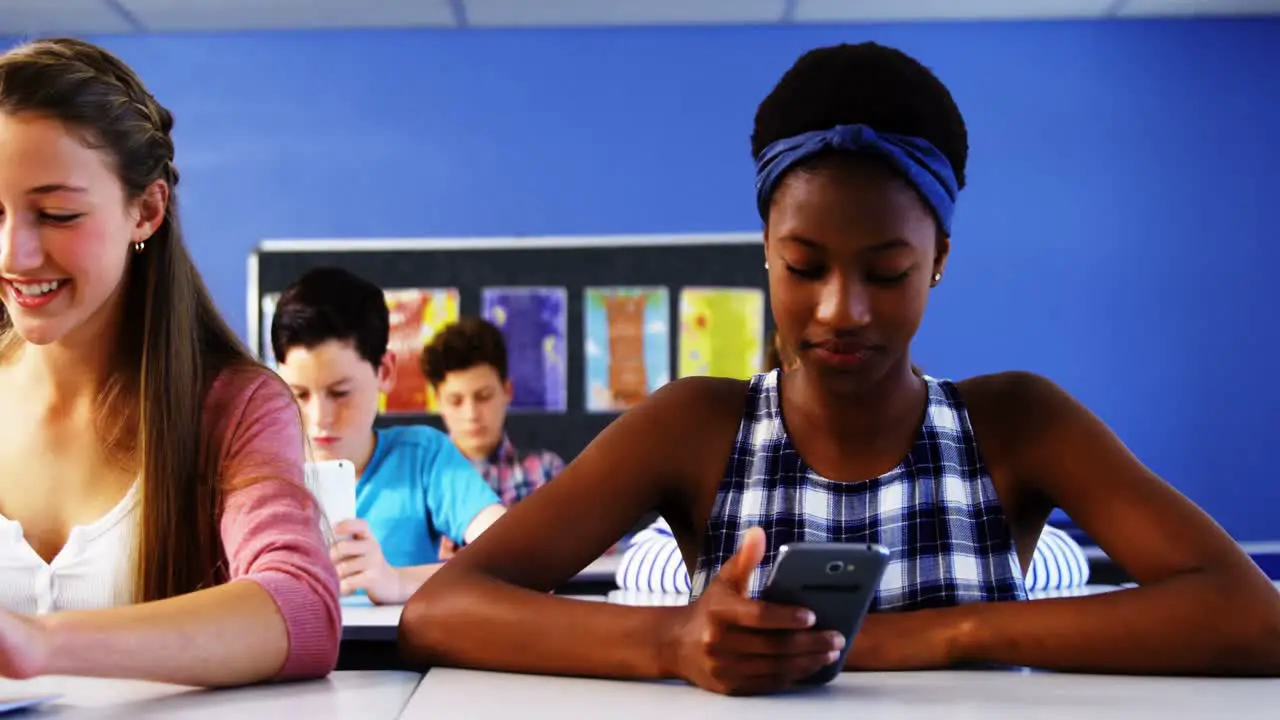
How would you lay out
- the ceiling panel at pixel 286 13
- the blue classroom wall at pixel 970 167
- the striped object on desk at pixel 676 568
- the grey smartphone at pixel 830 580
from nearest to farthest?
the grey smartphone at pixel 830 580, the striped object on desk at pixel 676 568, the ceiling panel at pixel 286 13, the blue classroom wall at pixel 970 167

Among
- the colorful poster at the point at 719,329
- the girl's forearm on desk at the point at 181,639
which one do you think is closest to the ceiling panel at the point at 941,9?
the colorful poster at the point at 719,329

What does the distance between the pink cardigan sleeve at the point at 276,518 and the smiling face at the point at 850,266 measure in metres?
0.48

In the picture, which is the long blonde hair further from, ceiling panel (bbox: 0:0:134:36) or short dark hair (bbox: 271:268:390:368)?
ceiling panel (bbox: 0:0:134:36)

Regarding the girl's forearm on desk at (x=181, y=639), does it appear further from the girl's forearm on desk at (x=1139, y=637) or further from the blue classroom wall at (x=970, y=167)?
the blue classroom wall at (x=970, y=167)

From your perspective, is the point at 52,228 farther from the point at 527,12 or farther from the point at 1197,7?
the point at 1197,7

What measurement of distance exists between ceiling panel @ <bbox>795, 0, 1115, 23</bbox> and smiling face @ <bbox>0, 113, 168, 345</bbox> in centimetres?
327

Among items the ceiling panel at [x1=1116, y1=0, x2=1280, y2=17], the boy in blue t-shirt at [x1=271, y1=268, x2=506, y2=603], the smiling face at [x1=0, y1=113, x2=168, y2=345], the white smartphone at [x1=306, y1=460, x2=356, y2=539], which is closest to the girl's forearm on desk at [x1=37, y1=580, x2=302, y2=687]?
the smiling face at [x1=0, y1=113, x2=168, y2=345]

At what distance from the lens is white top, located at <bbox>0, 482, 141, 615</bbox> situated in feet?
4.04

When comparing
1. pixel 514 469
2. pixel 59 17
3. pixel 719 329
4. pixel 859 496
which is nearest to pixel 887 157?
pixel 859 496

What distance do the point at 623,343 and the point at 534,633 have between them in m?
3.20

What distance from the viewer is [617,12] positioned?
4.19 m

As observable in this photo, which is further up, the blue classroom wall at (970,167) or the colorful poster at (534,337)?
the blue classroom wall at (970,167)

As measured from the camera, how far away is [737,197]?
14.1ft

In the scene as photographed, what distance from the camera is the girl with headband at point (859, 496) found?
1.06 meters
